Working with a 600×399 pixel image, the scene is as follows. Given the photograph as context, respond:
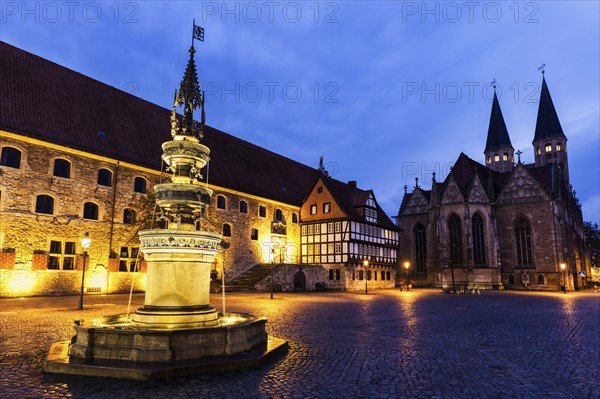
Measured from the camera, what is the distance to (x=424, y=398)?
556cm

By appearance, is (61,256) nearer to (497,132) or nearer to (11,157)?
(11,157)

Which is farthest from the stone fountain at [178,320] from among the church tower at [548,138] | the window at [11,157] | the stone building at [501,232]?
the church tower at [548,138]

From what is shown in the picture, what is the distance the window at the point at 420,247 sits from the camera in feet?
194

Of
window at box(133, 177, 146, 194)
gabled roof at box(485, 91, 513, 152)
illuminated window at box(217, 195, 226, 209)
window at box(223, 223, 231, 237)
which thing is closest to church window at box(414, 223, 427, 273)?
gabled roof at box(485, 91, 513, 152)

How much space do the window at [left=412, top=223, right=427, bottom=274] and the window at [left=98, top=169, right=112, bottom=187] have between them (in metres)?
44.1

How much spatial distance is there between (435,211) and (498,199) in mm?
7919

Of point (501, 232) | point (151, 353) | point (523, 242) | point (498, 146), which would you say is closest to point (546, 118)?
point (498, 146)

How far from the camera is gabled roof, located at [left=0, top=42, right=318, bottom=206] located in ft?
82.8

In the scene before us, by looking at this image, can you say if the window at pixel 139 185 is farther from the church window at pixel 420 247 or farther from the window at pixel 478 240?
the church window at pixel 420 247

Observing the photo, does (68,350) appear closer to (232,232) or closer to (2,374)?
(2,374)

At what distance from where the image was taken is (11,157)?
919 inches

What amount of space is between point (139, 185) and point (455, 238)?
124 ft

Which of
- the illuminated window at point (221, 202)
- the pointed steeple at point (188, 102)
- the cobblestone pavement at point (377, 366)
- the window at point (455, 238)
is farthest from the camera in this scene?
the window at point (455, 238)

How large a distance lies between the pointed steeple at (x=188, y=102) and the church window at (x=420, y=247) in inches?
2130
